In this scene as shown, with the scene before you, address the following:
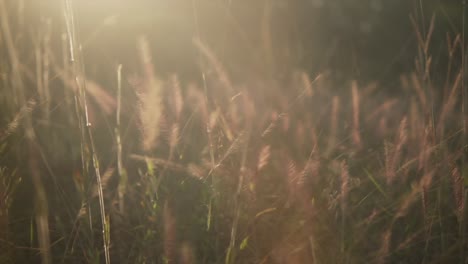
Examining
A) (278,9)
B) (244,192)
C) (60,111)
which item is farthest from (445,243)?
(278,9)

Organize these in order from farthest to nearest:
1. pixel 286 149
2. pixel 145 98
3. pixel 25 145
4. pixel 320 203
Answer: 1. pixel 286 149
2. pixel 25 145
3. pixel 320 203
4. pixel 145 98

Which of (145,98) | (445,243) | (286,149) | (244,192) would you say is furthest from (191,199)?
(445,243)

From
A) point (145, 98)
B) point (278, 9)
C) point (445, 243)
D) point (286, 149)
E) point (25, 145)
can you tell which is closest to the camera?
point (145, 98)

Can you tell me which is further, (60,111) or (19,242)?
(60,111)

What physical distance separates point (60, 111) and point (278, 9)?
107 inches

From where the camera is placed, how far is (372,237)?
121cm

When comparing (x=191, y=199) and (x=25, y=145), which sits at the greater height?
(x=25, y=145)

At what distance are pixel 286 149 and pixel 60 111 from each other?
1017mm

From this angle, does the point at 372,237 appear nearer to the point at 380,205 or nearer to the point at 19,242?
the point at 380,205

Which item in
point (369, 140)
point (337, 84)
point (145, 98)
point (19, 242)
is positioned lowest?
point (337, 84)

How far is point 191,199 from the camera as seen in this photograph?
147 cm

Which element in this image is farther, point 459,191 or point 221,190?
point 221,190

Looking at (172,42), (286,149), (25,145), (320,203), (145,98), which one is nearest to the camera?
(145,98)

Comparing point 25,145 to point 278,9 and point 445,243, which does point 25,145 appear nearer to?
point 445,243
